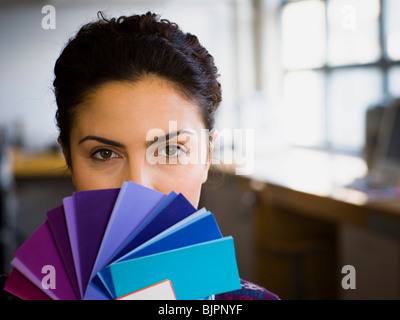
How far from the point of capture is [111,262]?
0.26 metres

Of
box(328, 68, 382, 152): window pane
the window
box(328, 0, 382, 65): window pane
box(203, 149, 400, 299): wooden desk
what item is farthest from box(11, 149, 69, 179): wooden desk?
box(328, 0, 382, 65): window pane

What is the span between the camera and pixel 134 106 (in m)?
0.34

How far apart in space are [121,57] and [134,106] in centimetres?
5

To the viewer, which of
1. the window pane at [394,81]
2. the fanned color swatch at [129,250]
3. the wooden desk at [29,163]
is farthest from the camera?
the wooden desk at [29,163]

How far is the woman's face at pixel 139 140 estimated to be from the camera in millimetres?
337

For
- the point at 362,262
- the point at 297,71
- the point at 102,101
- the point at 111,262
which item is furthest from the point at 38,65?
the point at 362,262

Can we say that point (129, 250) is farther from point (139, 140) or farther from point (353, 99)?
point (353, 99)

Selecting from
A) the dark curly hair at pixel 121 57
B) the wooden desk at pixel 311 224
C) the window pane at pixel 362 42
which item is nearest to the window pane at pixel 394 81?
the window pane at pixel 362 42

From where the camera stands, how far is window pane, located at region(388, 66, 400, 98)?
2204 mm

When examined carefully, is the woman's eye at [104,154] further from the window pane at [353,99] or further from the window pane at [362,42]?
the window pane at [353,99]

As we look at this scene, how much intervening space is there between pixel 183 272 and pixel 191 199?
121 millimetres

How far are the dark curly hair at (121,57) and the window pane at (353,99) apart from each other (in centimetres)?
173

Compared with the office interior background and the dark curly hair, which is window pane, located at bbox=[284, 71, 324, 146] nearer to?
the office interior background

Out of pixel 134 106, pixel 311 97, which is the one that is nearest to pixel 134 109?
pixel 134 106
